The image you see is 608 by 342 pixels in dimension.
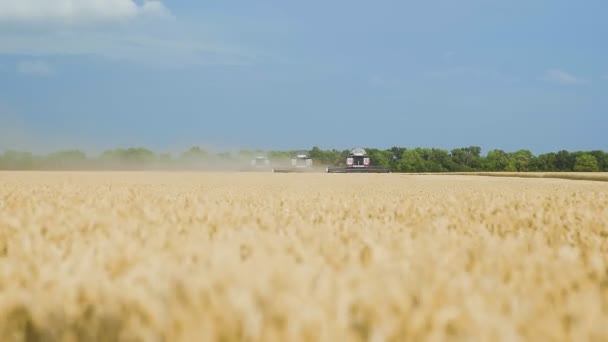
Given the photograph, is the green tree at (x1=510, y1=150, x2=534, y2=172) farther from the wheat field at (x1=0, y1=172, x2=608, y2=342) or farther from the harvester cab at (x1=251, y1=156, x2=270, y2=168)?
the wheat field at (x1=0, y1=172, x2=608, y2=342)

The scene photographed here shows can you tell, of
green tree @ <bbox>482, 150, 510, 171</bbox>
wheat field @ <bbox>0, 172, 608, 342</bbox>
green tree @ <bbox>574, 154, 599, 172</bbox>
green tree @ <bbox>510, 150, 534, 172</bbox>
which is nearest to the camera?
wheat field @ <bbox>0, 172, 608, 342</bbox>

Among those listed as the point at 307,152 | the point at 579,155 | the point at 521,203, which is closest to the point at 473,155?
the point at 579,155

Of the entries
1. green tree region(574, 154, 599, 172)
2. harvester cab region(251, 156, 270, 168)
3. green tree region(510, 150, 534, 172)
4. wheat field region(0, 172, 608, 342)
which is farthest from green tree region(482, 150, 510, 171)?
wheat field region(0, 172, 608, 342)

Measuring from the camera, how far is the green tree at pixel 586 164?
82062 mm

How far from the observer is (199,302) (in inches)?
Result: 58.6


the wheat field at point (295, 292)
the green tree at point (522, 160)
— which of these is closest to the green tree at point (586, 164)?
the green tree at point (522, 160)

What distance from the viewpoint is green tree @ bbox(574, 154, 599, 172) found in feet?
269

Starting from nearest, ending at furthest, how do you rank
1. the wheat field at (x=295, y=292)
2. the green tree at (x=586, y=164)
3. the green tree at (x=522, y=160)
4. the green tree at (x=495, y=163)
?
1. the wheat field at (x=295, y=292)
2. the green tree at (x=586, y=164)
3. the green tree at (x=522, y=160)
4. the green tree at (x=495, y=163)

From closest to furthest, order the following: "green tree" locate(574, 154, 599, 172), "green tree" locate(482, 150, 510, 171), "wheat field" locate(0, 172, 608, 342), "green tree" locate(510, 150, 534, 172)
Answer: "wheat field" locate(0, 172, 608, 342) < "green tree" locate(574, 154, 599, 172) < "green tree" locate(510, 150, 534, 172) < "green tree" locate(482, 150, 510, 171)

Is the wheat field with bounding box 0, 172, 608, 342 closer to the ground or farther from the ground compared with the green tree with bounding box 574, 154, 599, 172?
closer to the ground

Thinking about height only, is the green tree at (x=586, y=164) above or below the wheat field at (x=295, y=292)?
above

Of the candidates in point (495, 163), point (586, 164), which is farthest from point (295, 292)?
point (495, 163)

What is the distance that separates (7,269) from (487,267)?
5.72 feet

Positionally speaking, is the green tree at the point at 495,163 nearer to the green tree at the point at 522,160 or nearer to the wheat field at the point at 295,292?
the green tree at the point at 522,160
